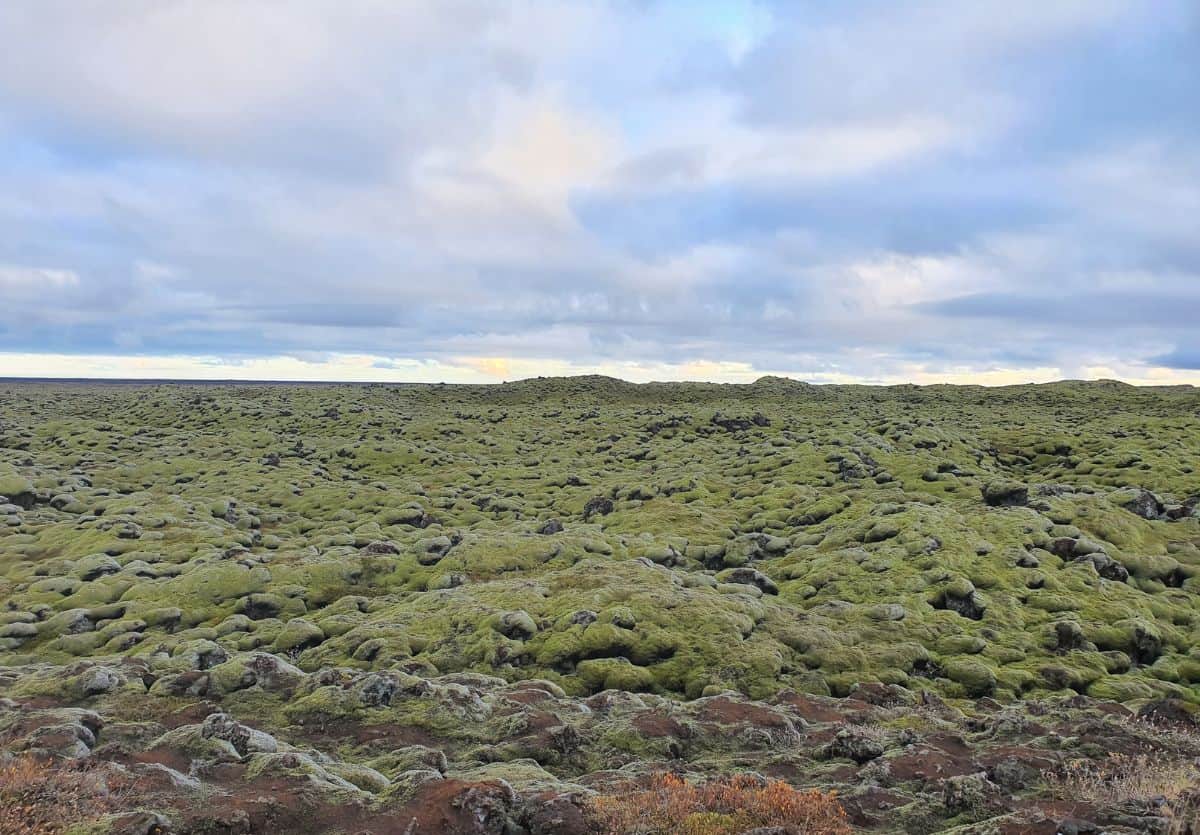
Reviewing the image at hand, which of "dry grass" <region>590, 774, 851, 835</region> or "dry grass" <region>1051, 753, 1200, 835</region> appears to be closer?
"dry grass" <region>1051, 753, 1200, 835</region>

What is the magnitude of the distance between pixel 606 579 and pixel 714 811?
17631 mm

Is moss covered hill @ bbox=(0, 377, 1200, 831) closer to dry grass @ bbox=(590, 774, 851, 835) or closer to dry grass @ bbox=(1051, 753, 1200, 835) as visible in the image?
dry grass @ bbox=(590, 774, 851, 835)

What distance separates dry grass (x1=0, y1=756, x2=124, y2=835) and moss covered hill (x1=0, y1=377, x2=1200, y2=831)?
4.31 m

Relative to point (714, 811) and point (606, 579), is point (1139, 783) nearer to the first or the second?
point (714, 811)

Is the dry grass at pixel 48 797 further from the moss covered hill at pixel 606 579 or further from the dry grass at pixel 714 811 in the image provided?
the dry grass at pixel 714 811

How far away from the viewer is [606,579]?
27875 mm

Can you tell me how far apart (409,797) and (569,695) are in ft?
29.2

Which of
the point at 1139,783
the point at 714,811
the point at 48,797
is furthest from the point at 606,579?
the point at 48,797

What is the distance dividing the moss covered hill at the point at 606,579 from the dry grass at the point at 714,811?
3215 millimetres

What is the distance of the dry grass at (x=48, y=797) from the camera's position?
30.5ft

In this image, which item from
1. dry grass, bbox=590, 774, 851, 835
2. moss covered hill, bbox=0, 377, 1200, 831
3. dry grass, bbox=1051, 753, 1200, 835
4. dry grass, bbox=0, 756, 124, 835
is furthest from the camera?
moss covered hill, bbox=0, 377, 1200, 831

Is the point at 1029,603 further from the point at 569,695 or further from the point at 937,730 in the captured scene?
the point at 569,695

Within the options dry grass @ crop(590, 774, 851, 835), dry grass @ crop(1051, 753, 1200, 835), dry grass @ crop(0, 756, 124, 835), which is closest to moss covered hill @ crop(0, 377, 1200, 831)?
dry grass @ crop(590, 774, 851, 835)

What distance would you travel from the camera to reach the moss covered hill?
19609mm
